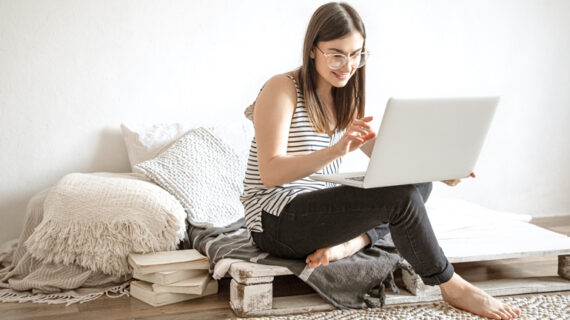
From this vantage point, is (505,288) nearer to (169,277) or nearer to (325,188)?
(325,188)

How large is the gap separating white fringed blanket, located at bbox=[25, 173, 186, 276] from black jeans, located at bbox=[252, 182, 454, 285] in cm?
47

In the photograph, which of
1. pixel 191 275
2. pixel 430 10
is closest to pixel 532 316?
pixel 191 275

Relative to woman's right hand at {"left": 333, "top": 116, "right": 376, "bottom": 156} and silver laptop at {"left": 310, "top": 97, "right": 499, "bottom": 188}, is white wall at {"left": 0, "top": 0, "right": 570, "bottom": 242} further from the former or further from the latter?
woman's right hand at {"left": 333, "top": 116, "right": 376, "bottom": 156}

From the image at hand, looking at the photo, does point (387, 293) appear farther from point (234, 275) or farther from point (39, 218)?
point (39, 218)

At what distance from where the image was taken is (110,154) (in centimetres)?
270

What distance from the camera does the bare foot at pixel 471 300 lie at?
1.67 meters

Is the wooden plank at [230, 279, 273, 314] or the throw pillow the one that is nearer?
the wooden plank at [230, 279, 273, 314]

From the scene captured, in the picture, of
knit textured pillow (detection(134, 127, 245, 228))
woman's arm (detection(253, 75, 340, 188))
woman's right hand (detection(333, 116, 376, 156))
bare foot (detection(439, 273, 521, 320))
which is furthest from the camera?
knit textured pillow (detection(134, 127, 245, 228))

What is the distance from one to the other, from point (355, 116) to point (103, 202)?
0.88 m

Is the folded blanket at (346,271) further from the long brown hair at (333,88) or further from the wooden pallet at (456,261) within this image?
the long brown hair at (333,88)

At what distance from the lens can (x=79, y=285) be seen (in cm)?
196

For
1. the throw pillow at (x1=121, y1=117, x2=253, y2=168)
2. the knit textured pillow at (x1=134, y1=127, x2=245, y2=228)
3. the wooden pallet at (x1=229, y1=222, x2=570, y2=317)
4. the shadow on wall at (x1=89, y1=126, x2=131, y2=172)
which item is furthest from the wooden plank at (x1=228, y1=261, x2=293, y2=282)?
the shadow on wall at (x1=89, y1=126, x2=131, y2=172)

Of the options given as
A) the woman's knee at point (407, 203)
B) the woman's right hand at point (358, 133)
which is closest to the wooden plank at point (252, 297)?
the woman's knee at point (407, 203)

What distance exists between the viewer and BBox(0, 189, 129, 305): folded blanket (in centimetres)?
193
